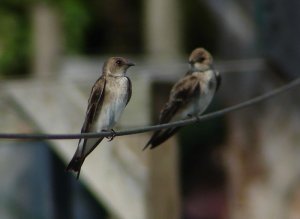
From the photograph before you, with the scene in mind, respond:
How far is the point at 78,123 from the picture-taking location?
705 centimetres

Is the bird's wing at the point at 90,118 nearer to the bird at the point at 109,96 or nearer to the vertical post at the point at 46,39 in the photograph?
the bird at the point at 109,96

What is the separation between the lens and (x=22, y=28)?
1384cm

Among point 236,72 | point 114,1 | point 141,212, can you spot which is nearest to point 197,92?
point 141,212

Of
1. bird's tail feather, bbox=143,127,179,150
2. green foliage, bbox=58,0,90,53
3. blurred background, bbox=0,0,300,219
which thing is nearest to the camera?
bird's tail feather, bbox=143,127,179,150

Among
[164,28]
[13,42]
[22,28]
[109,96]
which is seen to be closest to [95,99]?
[109,96]

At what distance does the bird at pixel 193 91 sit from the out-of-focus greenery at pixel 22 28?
7946 millimetres

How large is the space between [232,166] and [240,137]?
0.28m

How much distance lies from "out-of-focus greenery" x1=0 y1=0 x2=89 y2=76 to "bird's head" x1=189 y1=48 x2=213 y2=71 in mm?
8006

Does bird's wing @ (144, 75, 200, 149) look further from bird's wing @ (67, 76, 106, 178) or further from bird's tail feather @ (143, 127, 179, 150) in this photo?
bird's wing @ (67, 76, 106, 178)

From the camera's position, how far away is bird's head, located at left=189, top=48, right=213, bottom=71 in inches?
207

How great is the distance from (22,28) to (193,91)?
28.4 ft

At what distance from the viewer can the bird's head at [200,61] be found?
5250mm

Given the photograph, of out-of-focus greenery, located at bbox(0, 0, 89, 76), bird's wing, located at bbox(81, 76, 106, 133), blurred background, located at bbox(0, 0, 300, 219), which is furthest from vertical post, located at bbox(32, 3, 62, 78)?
bird's wing, located at bbox(81, 76, 106, 133)

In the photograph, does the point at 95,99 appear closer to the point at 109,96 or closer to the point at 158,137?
the point at 109,96
